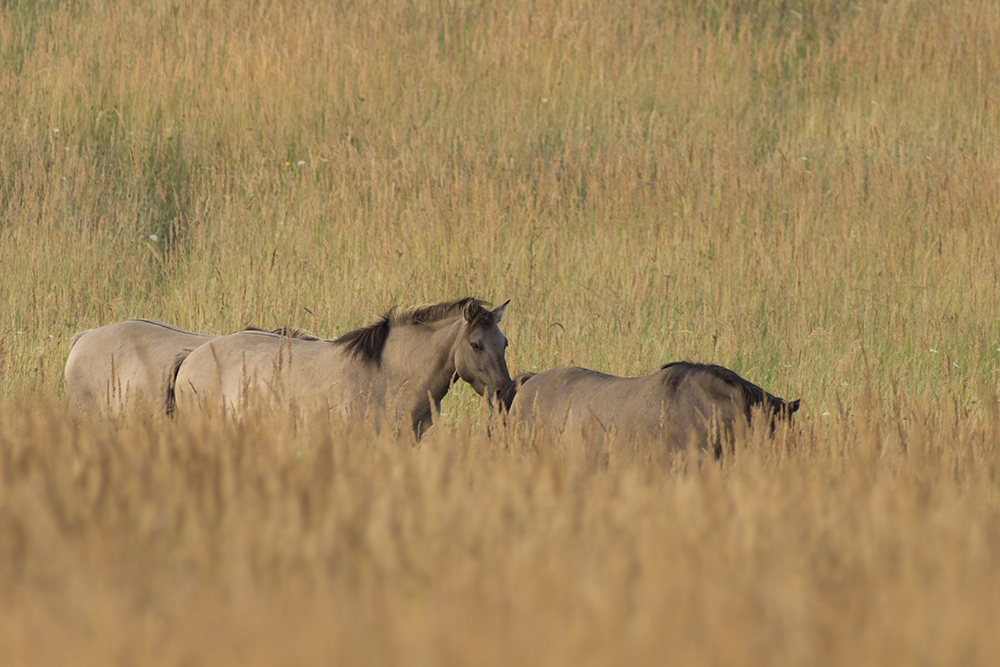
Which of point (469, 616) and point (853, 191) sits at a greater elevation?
point (853, 191)

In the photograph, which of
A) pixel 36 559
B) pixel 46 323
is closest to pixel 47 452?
pixel 36 559

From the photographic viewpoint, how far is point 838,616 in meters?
2.30

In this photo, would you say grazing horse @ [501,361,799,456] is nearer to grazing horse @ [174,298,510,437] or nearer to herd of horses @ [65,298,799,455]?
herd of horses @ [65,298,799,455]

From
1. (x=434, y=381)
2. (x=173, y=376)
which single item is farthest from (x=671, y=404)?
(x=173, y=376)

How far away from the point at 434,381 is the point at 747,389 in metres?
1.63

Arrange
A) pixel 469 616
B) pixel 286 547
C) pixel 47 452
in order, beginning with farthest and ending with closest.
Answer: pixel 47 452, pixel 286 547, pixel 469 616

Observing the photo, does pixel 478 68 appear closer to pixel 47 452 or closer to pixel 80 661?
pixel 47 452

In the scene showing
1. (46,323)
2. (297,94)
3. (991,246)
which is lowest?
(46,323)

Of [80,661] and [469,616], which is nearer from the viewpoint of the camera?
[80,661]

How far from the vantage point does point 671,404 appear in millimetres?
5574

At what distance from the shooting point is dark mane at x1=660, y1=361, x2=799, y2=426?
5430mm

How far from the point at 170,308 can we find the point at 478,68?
4960mm

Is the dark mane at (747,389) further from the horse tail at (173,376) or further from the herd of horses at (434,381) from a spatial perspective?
the horse tail at (173,376)

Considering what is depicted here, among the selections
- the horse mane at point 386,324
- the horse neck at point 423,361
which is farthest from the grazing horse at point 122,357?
the horse neck at point 423,361
